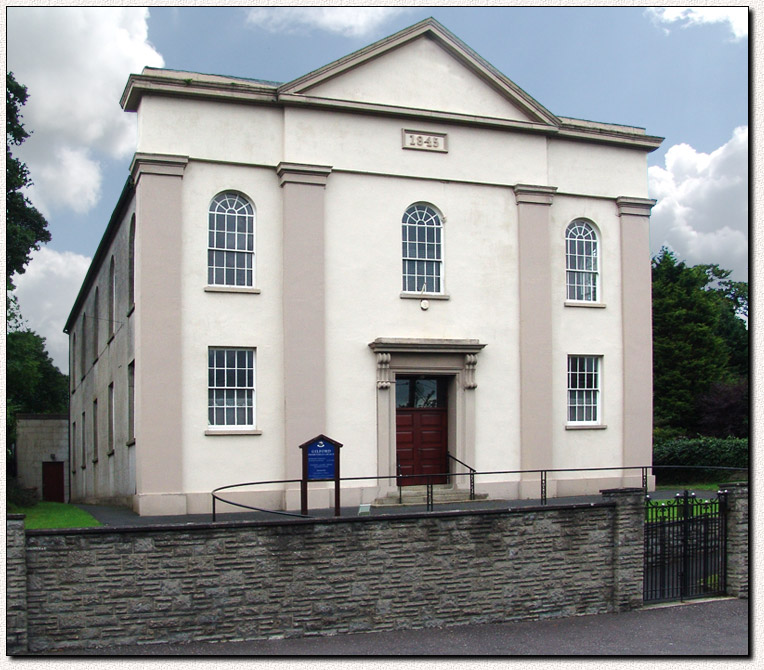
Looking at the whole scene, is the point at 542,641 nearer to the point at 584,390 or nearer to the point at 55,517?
the point at 55,517

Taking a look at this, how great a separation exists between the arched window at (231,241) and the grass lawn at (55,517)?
622 centimetres

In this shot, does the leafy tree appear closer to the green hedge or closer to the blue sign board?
the blue sign board

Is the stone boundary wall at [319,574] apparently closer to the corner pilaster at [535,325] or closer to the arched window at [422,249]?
the corner pilaster at [535,325]

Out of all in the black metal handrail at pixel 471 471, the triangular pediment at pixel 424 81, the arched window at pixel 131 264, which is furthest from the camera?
A: the arched window at pixel 131 264

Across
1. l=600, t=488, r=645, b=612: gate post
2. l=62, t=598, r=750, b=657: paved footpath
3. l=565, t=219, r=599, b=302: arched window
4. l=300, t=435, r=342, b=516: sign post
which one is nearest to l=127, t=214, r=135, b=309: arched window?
l=300, t=435, r=342, b=516: sign post

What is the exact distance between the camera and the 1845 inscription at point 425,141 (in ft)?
78.9

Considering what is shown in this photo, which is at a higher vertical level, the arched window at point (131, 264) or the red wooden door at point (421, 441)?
the arched window at point (131, 264)

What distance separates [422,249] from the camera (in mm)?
24219

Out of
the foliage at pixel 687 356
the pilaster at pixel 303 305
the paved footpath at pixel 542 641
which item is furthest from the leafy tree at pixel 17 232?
the foliage at pixel 687 356

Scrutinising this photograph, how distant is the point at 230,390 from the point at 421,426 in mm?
5290

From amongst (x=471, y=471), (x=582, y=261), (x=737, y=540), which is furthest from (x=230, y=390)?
(x=737, y=540)

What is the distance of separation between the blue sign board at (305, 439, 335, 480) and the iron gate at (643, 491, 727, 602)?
17.7 feet

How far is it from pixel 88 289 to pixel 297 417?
1807cm

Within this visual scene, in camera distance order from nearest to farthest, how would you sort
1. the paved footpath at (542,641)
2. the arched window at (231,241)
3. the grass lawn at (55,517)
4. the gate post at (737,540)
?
the paved footpath at (542,641), the gate post at (737,540), the grass lawn at (55,517), the arched window at (231,241)
